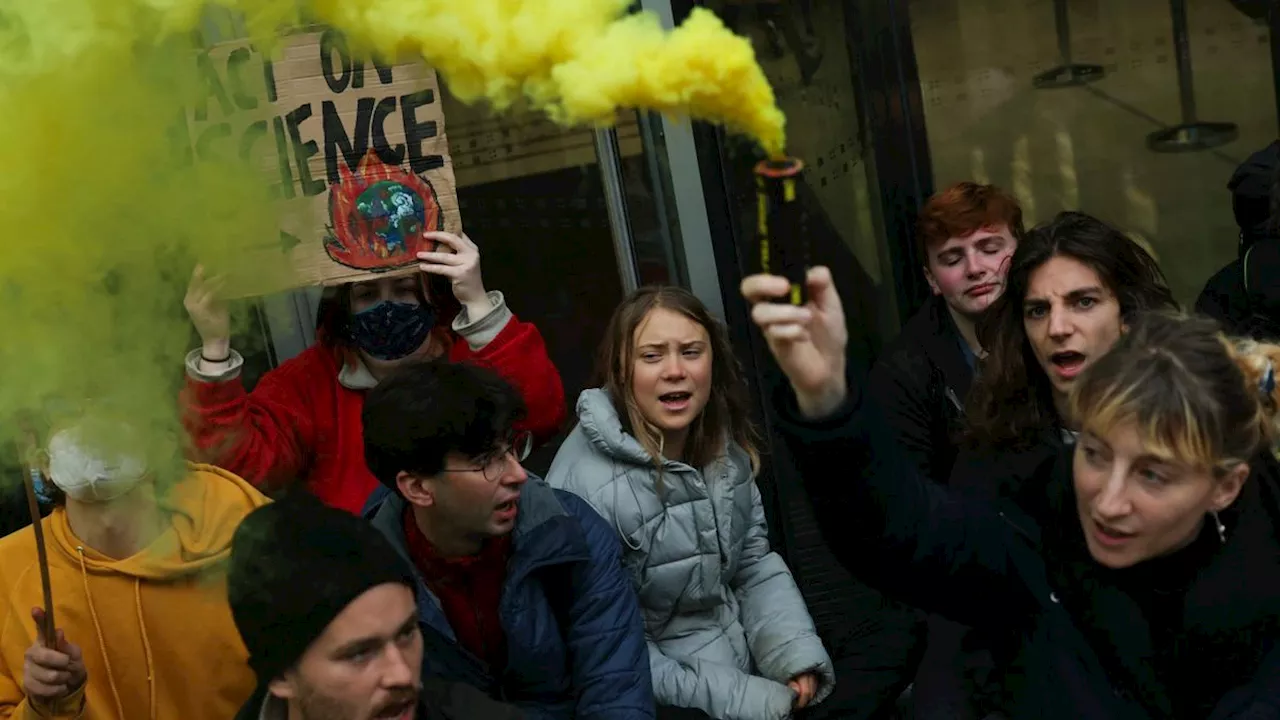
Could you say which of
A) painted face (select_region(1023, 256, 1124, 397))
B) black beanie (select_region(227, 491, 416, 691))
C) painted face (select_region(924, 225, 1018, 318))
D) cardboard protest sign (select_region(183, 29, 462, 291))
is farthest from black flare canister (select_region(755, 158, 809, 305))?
painted face (select_region(924, 225, 1018, 318))

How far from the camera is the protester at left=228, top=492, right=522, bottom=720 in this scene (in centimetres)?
196

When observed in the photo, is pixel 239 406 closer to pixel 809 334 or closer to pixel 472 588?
pixel 472 588

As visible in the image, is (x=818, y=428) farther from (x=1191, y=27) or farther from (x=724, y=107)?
(x=1191, y=27)

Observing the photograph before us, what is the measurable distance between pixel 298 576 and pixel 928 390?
172 centimetres

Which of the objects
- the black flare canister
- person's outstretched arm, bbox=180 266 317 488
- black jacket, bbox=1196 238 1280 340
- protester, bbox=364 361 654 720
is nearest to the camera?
the black flare canister

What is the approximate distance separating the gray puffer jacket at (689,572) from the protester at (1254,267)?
133 cm

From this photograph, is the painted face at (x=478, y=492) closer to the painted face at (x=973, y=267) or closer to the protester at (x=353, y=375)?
the protester at (x=353, y=375)

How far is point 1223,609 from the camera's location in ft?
6.46

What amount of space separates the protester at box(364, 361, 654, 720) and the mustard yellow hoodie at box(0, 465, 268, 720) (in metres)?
0.31

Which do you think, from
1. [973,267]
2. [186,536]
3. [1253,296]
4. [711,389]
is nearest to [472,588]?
[186,536]

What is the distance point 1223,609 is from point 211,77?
5.48ft

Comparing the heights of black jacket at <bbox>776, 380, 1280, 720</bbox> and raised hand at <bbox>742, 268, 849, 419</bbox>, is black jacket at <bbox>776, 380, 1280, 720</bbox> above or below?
below

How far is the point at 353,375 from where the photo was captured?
2.92 meters

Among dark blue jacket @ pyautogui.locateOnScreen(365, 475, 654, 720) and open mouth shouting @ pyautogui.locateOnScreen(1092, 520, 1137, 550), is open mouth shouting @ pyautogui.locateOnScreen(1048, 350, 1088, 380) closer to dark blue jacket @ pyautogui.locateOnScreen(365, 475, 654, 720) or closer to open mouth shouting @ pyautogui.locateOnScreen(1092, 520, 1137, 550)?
open mouth shouting @ pyautogui.locateOnScreen(1092, 520, 1137, 550)
